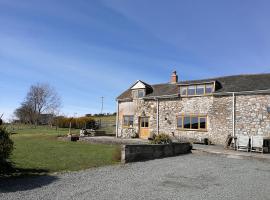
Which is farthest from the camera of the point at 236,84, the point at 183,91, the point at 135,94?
the point at 135,94

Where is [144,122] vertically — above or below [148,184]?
above

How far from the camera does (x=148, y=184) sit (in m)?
8.46

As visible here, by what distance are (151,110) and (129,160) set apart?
13475 millimetres

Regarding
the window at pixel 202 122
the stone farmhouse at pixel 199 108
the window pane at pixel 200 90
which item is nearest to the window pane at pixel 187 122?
the stone farmhouse at pixel 199 108

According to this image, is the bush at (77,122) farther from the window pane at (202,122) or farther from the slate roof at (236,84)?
the window pane at (202,122)

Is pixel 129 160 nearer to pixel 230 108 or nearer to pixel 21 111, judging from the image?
pixel 230 108

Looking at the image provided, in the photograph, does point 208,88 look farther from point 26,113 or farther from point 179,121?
point 26,113

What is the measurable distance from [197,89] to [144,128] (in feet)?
21.1

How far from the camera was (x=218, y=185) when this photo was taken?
8.66 metres

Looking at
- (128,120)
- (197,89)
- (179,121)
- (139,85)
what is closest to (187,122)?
(179,121)

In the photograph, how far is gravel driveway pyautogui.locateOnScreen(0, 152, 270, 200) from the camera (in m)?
7.10

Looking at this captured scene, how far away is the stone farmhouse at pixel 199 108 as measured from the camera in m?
20.1

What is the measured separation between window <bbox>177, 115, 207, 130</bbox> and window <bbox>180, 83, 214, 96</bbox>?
1902mm

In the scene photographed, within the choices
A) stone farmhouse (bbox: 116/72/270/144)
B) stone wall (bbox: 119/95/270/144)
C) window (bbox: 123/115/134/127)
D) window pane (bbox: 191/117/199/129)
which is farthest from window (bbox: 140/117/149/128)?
window pane (bbox: 191/117/199/129)
